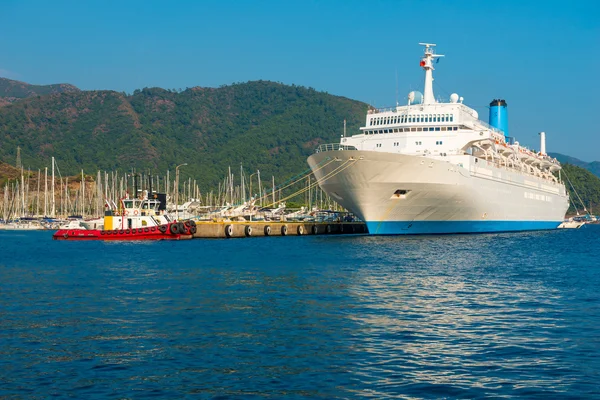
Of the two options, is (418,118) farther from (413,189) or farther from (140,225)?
(140,225)

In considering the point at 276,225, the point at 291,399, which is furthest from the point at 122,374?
the point at 276,225

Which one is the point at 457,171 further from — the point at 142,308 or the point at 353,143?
the point at 142,308

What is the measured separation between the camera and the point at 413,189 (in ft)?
169

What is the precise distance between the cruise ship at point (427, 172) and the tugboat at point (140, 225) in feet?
47.2

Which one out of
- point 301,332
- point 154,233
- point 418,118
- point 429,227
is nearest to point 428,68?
point 418,118

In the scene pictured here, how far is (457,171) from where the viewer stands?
54312mm

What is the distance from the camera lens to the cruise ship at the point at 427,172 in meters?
51.0

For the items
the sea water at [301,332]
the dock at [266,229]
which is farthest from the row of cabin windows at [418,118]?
the sea water at [301,332]

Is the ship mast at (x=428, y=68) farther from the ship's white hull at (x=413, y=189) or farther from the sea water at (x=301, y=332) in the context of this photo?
the sea water at (x=301, y=332)

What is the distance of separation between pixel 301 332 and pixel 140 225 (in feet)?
154

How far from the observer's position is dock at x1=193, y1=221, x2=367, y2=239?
224 feet

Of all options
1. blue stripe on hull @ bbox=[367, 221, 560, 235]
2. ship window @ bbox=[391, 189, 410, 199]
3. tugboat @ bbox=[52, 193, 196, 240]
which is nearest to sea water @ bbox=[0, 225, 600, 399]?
ship window @ bbox=[391, 189, 410, 199]

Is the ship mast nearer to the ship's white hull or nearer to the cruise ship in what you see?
the cruise ship

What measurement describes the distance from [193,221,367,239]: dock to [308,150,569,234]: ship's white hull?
52.7 feet
